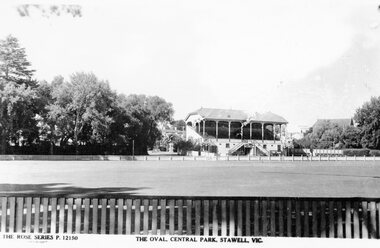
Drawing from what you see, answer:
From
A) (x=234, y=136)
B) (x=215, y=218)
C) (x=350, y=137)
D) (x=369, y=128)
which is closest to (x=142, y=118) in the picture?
(x=234, y=136)

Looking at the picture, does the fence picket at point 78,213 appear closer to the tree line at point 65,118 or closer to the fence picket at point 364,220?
the fence picket at point 364,220

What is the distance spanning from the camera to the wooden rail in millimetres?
6301

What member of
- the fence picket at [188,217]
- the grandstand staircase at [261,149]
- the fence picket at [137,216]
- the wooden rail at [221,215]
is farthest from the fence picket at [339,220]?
the grandstand staircase at [261,149]

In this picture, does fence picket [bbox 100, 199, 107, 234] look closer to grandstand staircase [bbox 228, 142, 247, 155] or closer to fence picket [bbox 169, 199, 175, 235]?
fence picket [bbox 169, 199, 175, 235]

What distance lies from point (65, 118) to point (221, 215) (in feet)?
105

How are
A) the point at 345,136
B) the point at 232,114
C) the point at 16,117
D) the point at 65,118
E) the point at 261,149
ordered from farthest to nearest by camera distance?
the point at 345,136, the point at 261,149, the point at 65,118, the point at 16,117, the point at 232,114

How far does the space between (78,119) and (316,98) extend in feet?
101

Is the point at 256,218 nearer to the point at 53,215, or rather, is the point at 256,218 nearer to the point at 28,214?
the point at 53,215

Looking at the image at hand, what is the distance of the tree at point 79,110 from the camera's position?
35000 millimetres

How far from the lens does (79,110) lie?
37312mm

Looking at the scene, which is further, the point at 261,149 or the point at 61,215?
the point at 261,149

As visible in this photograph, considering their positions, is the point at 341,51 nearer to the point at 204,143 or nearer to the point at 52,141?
the point at 52,141

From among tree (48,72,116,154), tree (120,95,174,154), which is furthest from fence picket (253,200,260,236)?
tree (120,95,174,154)

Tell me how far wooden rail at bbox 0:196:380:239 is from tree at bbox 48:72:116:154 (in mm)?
27194
